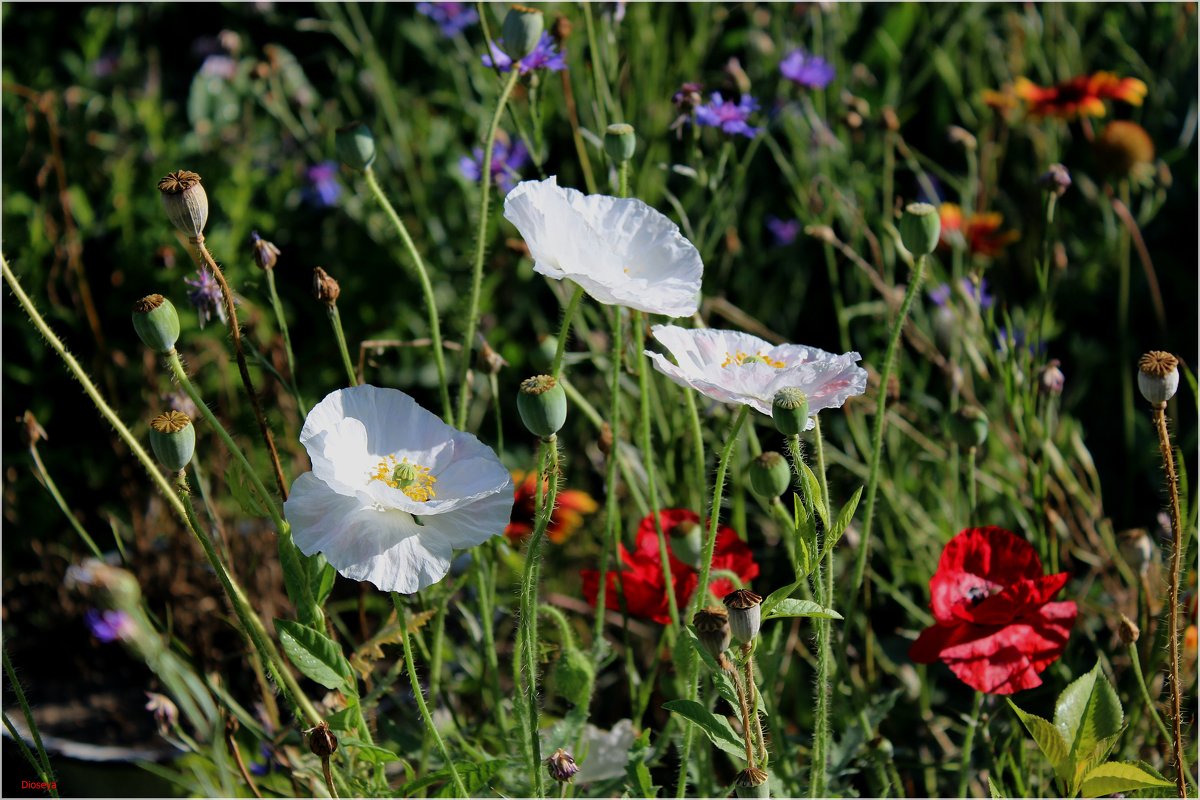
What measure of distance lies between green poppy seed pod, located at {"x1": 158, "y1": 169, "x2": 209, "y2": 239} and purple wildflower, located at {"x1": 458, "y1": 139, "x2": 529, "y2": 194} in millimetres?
363

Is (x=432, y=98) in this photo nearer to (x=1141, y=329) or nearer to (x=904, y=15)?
(x=904, y=15)

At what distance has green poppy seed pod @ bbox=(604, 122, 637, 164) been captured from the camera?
82cm

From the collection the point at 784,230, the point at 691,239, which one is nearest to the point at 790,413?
the point at 691,239

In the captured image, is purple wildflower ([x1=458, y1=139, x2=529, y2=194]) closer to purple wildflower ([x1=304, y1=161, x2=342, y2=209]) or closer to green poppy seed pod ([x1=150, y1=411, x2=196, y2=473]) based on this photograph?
purple wildflower ([x1=304, y1=161, x2=342, y2=209])

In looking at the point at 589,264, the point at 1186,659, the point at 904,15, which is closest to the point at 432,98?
the point at 904,15

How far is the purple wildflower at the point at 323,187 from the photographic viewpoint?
1676mm

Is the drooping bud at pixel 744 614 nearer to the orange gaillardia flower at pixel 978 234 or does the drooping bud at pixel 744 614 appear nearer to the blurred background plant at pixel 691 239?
the blurred background plant at pixel 691 239

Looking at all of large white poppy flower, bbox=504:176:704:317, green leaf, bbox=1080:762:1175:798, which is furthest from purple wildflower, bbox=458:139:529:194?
green leaf, bbox=1080:762:1175:798

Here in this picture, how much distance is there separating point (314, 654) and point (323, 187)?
111cm

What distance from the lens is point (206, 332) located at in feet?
5.06

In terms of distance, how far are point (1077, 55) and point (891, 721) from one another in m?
1.24

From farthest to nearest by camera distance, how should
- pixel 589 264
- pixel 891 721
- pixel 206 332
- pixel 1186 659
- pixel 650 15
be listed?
pixel 650 15 → pixel 206 332 → pixel 891 721 → pixel 1186 659 → pixel 589 264

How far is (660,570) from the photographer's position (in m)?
0.92

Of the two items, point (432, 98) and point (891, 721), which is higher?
point (432, 98)
